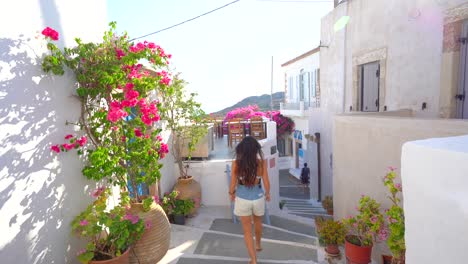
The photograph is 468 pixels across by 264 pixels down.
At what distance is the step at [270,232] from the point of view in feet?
19.7

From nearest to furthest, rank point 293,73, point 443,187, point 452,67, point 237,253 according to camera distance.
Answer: point 443,187, point 237,253, point 452,67, point 293,73

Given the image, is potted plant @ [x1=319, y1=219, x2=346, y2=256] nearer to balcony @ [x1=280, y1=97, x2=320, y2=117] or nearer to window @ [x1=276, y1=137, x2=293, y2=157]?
balcony @ [x1=280, y1=97, x2=320, y2=117]

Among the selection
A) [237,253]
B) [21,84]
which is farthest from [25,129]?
[237,253]

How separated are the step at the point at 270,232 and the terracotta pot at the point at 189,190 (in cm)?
71

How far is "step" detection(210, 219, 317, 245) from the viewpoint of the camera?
5996 mm

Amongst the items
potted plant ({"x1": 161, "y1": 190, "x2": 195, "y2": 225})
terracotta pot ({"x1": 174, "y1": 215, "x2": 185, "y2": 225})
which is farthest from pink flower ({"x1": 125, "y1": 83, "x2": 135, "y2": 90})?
terracotta pot ({"x1": 174, "y1": 215, "x2": 185, "y2": 225})

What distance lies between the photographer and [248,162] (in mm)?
3844

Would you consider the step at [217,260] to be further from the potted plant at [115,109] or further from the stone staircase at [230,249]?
the potted plant at [115,109]

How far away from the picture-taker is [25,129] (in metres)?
3.09

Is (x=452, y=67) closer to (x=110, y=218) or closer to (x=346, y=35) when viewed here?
(x=346, y=35)

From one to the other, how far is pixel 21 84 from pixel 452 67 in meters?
7.15

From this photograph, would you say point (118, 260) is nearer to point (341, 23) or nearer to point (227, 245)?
point (227, 245)

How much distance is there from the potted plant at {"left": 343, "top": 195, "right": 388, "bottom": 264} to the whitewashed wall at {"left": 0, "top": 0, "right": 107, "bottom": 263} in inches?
143

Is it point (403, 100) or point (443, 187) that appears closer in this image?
point (443, 187)
